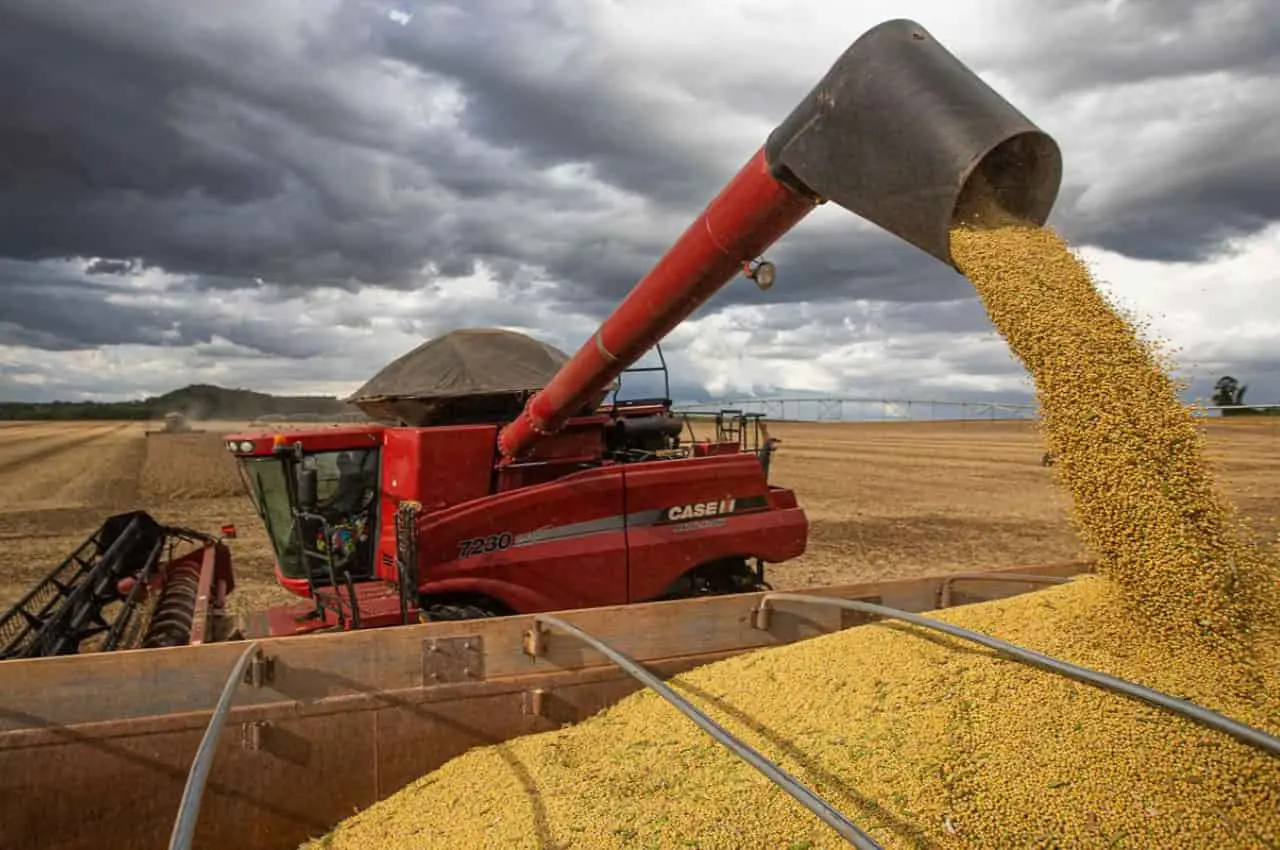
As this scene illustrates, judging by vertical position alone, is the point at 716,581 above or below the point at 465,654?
below

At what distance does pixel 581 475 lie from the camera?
5.43 meters

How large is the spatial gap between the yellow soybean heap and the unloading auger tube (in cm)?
19

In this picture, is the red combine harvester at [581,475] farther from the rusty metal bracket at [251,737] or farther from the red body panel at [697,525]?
the rusty metal bracket at [251,737]

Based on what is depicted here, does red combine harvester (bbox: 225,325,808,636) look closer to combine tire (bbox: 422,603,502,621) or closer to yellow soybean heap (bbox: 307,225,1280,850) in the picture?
combine tire (bbox: 422,603,502,621)

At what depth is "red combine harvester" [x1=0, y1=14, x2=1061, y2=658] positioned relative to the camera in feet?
10.6

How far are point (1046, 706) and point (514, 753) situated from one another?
200 centimetres

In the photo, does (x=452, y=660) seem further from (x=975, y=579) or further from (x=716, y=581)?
(x=975, y=579)

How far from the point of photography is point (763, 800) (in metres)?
2.62

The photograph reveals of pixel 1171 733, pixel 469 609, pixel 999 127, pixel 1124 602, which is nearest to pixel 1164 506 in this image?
pixel 1124 602

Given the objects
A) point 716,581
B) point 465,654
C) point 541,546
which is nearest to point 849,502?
point 716,581

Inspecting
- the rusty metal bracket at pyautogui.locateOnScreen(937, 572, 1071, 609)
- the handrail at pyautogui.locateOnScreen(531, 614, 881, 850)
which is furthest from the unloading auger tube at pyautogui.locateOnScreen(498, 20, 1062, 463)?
the rusty metal bracket at pyautogui.locateOnScreen(937, 572, 1071, 609)

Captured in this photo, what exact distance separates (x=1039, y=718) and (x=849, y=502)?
16.6 metres

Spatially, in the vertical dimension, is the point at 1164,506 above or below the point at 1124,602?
above

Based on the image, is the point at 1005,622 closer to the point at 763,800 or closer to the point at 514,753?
the point at 763,800
